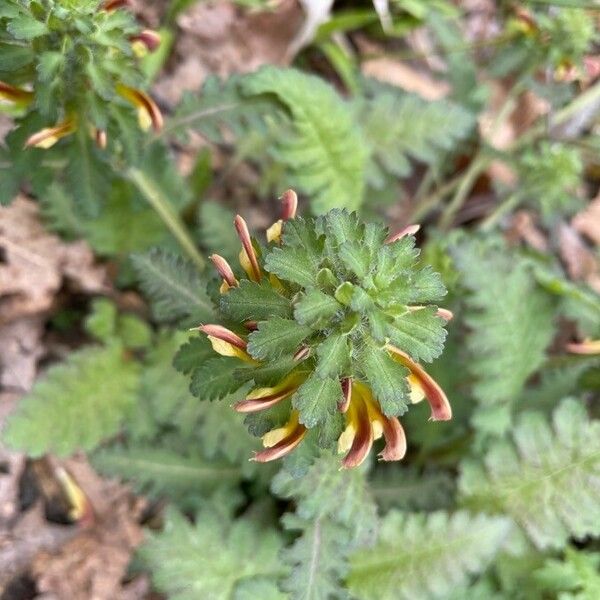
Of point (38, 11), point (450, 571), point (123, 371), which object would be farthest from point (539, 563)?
point (38, 11)

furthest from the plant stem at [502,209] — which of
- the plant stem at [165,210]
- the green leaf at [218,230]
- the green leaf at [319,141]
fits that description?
the plant stem at [165,210]

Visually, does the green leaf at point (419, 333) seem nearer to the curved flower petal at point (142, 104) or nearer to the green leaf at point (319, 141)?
the curved flower petal at point (142, 104)

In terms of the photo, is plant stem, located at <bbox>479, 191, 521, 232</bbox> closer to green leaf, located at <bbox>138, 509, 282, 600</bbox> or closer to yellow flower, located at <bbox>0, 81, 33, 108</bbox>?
green leaf, located at <bbox>138, 509, 282, 600</bbox>

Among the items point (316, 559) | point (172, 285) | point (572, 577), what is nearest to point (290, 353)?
point (172, 285)

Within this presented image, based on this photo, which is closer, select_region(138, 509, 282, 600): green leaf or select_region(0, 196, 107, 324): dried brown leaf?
select_region(138, 509, 282, 600): green leaf

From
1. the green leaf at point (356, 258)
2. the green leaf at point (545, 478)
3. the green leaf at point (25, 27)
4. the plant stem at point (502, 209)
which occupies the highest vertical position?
the green leaf at point (25, 27)

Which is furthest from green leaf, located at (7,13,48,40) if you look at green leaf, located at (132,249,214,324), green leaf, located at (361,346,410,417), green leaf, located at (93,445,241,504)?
green leaf, located at (93,445,241,504)
